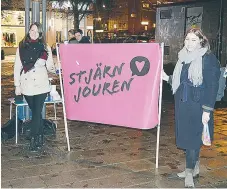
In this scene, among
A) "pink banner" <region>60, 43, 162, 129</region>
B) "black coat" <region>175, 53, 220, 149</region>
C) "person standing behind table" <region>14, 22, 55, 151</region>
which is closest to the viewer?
"black coat" <region>175, 53, 220, 149</region>

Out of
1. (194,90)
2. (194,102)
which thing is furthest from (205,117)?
(194,90)

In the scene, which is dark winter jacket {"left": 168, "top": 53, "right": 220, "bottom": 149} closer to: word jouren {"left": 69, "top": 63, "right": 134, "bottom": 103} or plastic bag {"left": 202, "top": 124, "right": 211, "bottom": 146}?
plastic bag {"left": 202, "top": 124, "right": 211, "bottom": 146}

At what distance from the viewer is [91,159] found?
564cm

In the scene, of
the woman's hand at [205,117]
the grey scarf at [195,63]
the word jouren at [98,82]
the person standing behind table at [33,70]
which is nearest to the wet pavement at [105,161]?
the person standing behind table at [33,70]

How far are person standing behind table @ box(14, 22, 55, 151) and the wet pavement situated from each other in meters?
0.57

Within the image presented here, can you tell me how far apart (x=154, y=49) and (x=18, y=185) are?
2.38 meters

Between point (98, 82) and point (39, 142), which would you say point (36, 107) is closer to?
point (39, 142)

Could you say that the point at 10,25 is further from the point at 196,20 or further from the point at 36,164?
the point at 36,164

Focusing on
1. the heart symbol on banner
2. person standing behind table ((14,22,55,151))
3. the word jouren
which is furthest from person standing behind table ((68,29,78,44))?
the heart symbol on banner

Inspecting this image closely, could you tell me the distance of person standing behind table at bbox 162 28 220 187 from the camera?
4.25 m

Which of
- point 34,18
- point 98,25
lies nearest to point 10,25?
point 98,25

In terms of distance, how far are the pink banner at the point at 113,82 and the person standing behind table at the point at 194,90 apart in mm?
525

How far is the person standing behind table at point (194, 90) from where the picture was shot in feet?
13.9

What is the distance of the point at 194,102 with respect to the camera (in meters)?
4.36
